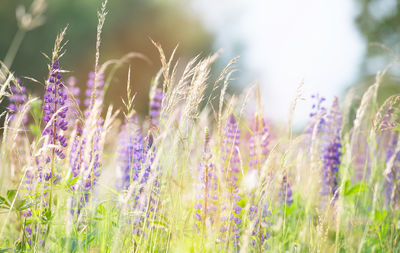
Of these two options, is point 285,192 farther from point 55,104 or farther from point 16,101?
point 16,101

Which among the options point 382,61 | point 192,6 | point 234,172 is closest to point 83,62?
point 192,6

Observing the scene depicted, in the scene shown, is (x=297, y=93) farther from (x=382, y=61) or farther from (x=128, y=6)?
(x=128, y=6)

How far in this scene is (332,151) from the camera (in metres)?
2.93

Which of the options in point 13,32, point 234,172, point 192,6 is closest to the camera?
point 234,172

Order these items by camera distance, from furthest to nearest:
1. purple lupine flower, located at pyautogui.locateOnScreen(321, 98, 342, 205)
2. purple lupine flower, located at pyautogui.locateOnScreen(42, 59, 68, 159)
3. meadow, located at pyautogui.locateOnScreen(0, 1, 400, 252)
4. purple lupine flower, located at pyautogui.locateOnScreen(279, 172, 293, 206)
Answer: purple lupine flower, located at pyautogui.locateOnScreen(321, 98, 342, 205), purple lupine flower, located at pyautogui.locateOnScreen(279, 172, 293, 206), purple lupine flower, located at pyautogui.locateOnScreen(42, 59, 68, 159), meadow, located at pyautogui.locateOnScreen(0, 1, 400, 252)

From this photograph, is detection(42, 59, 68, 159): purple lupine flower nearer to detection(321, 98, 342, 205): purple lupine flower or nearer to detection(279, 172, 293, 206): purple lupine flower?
detection(279, 172, 293, 206): purple lupine flower

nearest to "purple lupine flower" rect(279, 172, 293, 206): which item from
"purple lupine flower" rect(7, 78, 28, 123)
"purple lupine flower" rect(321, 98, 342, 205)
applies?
"purple lupine flower" rect(321, 98, 342, 205)

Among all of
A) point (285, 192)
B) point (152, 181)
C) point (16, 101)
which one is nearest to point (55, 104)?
point (16, 101)

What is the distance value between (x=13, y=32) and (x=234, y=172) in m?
14.0

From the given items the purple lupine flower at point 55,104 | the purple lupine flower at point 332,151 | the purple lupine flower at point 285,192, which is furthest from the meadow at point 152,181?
the purple lupine flower at point 332,151

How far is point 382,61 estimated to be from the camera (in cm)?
1533

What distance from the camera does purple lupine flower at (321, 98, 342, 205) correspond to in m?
2.89

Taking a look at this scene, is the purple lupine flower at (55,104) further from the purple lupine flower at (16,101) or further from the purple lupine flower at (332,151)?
the purple lupine flower at (332,151)

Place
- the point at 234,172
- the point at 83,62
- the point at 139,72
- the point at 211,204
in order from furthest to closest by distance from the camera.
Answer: the point at 139,72 → the point at 83,62 → the point at 234,172 → the point at 211,204
